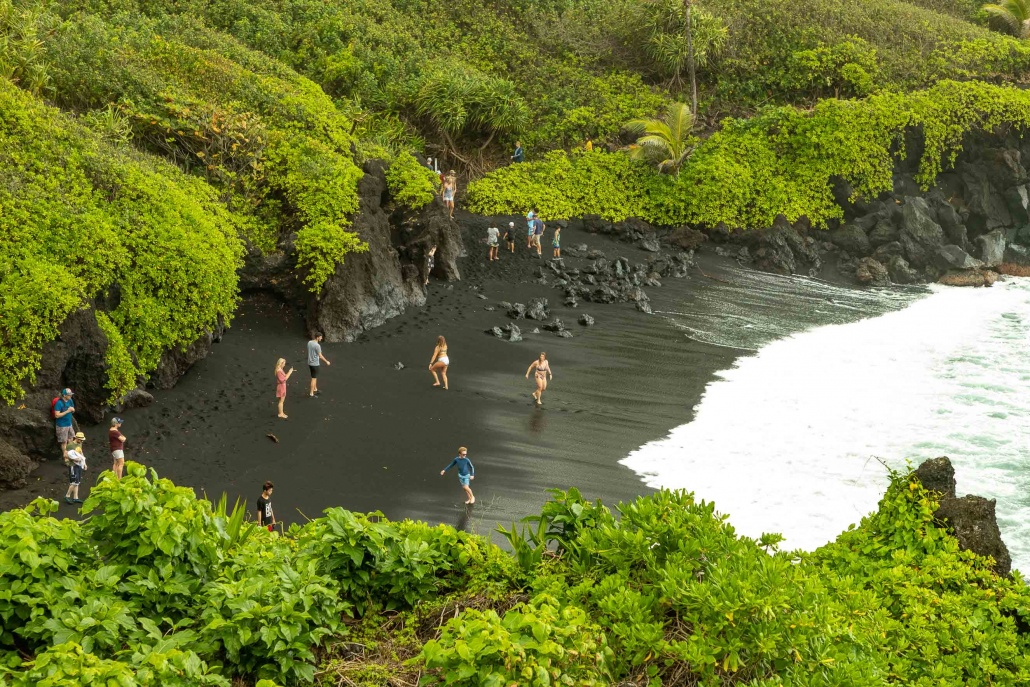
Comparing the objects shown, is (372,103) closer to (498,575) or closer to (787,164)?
(787,164)

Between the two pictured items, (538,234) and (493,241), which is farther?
(538,234)

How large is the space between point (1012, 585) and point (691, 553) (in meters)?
3.62

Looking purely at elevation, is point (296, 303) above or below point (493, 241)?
below

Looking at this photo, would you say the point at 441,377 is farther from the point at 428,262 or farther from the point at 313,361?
the point at 428,262

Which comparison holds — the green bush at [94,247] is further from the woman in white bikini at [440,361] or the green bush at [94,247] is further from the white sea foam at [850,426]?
the white sea foam at [850,426]

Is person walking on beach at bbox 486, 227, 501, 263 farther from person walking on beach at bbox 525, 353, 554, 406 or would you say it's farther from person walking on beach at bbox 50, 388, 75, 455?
person walking on beach at bbox 50, 388, 75, 455

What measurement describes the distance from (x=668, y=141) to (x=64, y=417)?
2203 centimetres

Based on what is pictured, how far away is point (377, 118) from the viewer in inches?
1233

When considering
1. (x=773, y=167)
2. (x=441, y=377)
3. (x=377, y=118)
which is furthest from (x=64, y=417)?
(x=773, y=167)

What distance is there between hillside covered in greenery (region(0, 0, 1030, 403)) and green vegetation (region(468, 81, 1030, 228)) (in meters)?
0.08

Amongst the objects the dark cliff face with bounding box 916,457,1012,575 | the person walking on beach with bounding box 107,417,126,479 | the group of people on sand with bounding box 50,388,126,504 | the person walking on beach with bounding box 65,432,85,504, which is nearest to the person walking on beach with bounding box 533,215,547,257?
the group of people on sand with bounding box 50,388,126,504

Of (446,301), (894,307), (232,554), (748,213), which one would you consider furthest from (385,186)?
(232,554)

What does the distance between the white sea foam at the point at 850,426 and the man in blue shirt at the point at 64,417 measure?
914 centimetres

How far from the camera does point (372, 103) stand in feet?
105
